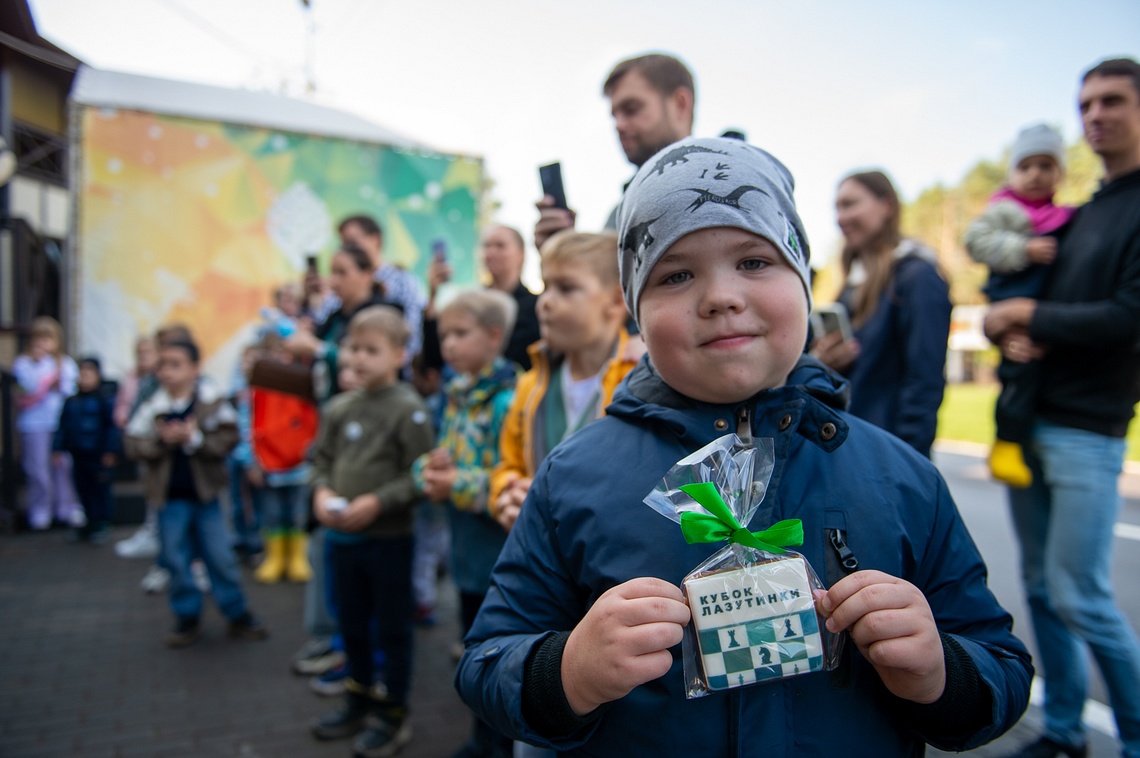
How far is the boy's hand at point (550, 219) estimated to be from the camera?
8.69 feet

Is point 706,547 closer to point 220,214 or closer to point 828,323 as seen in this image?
point 828,323

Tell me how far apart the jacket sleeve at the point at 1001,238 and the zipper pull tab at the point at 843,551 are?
7.91 feet

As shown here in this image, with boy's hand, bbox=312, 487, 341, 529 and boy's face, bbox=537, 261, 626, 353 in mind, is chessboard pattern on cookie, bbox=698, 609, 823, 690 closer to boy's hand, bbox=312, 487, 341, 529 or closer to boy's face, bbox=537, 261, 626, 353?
boy's face, bbox=537, 261, 626, 353

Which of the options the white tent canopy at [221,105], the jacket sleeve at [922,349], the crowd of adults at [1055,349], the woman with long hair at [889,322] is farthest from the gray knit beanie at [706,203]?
the white tent canopy at [221,105]

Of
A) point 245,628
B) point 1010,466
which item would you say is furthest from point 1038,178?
point 245,628

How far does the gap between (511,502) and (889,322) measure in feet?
6.03

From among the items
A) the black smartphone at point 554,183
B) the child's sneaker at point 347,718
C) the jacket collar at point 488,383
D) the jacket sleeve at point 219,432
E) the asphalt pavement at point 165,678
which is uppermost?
the black smartphone at point 554,183

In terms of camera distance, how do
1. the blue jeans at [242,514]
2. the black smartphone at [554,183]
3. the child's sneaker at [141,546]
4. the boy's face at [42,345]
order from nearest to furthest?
1. the black smartphone at [554,183]
2. the blue jeans at [242,514]
3. the child's sneaker at [141,546]
4. the boy's face at [42,345]

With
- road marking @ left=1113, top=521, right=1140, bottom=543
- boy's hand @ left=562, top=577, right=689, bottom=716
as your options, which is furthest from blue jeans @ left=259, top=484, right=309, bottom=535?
road marking @ left=1113, top=521, right=1140, bottom=543

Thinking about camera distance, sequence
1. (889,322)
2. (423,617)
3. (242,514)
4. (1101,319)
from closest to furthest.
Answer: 1. (1101,319)
2. (889,322)
3. (423,617)
4. (242,514)

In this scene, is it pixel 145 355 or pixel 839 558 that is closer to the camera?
pixel 839 558

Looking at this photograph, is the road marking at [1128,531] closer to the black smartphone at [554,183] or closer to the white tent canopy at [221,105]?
the black smartphone at [554,183]

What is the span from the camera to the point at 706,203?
48.9 inches

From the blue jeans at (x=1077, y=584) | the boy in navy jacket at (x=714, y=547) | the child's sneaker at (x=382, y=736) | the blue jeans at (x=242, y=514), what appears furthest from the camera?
the blue jeans at (x=242, y=514)
